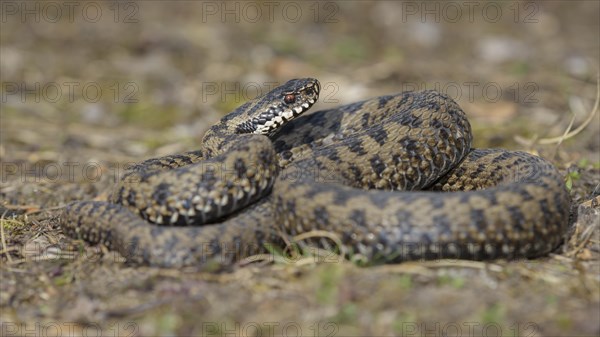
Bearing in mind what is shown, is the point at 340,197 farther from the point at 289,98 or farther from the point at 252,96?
the point at 252,96

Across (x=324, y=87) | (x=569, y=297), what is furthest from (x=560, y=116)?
(x=569, y=297)

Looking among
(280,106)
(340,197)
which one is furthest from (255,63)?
(340,197)

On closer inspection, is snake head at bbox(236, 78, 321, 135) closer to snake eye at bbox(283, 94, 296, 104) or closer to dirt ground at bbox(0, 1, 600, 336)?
snake eye at bbox(283, 94, 296, 104)

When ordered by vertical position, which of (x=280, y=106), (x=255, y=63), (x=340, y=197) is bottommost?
(x=340, y=197)

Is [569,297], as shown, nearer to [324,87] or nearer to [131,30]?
[324,87]

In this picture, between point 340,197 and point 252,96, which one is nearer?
point 340,197

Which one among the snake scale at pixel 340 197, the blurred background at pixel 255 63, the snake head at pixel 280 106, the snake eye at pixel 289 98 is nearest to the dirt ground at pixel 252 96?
the blurred background at pixel 255 63
